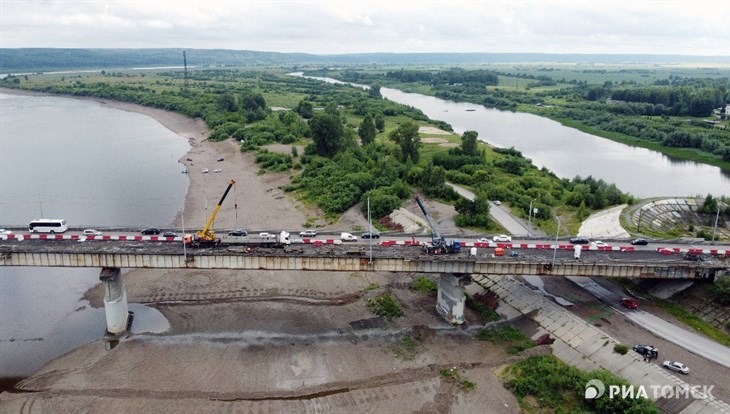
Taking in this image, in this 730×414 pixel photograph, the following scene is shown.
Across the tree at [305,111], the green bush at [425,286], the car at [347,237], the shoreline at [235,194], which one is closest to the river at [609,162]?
the tree at [305,111]

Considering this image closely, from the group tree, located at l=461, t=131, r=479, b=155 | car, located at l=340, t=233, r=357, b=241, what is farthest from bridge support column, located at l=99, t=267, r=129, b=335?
tree, located at l=461, t=131, r=479, b=155

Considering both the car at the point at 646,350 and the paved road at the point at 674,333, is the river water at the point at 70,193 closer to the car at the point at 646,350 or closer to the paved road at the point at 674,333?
the car at the point at 646,350

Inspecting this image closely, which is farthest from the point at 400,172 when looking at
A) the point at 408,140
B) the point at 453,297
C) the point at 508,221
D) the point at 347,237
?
the point at 453,297

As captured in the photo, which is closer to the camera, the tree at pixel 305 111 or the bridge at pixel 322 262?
the bridge at pixel 322 262

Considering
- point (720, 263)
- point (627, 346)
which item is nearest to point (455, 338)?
point (627, 346)

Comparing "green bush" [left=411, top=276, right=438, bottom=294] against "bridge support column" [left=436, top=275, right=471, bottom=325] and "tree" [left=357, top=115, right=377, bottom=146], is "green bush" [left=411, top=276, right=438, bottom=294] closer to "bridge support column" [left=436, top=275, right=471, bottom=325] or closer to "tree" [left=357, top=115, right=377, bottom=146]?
"bridge support column" [left=436, top=275, right=471, bottom=325]

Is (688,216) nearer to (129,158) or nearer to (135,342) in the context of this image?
(135,342)
